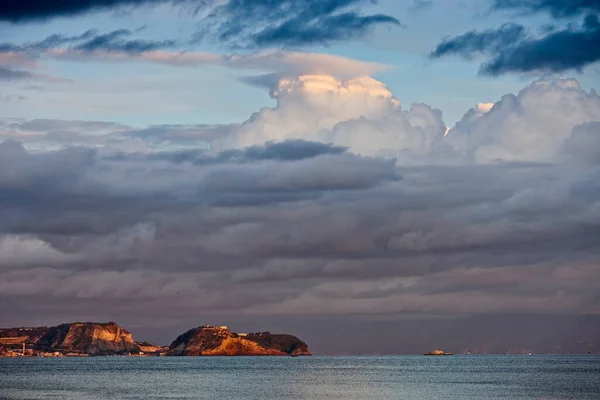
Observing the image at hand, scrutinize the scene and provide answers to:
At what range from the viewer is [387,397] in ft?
586

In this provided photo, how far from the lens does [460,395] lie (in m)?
185

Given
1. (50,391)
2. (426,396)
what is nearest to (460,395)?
(426,396)

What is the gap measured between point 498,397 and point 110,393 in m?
76.1

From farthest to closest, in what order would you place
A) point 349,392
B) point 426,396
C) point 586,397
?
point 349,392, point 426,396, point 586,397

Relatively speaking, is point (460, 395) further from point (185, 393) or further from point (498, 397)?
point (185, 393)

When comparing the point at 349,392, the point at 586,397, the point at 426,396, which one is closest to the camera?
the point at 586,397

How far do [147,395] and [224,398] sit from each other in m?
16.6

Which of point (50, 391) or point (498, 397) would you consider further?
point (50, 391)

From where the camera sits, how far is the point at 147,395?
186500mm

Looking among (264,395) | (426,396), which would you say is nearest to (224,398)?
(264,395)

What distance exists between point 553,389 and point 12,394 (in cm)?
10826

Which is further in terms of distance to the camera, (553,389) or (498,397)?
(553,389)

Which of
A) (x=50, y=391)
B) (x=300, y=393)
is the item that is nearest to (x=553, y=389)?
(x=300, y=393)

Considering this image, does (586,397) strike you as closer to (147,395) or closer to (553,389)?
(553,389)
